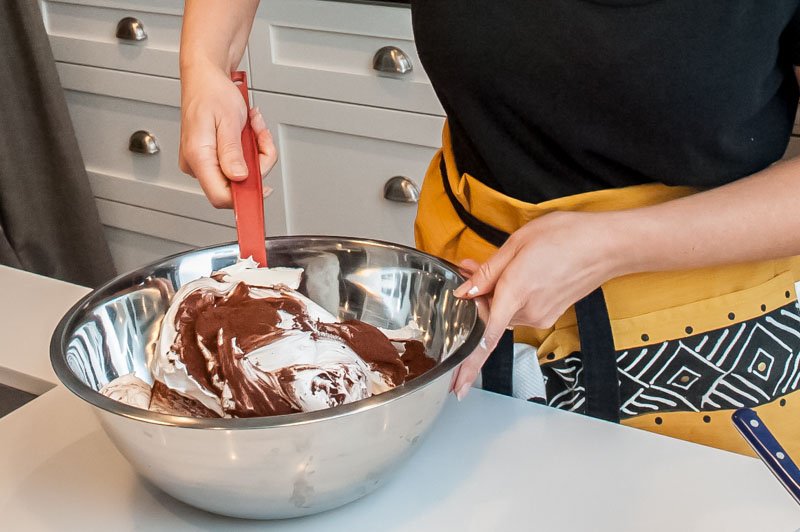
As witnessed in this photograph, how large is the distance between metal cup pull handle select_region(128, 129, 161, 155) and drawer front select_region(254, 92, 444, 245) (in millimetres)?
350

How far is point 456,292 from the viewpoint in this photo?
2.39 feet

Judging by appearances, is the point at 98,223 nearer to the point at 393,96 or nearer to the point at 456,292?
the point at 393,96

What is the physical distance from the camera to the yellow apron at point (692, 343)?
87 cm

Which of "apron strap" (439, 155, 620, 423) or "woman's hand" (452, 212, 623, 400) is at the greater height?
"woman's hand" (452, 212, 623, 400)

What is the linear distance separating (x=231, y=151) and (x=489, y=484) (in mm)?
350

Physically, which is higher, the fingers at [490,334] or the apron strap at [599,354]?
the fingers at [490,334]

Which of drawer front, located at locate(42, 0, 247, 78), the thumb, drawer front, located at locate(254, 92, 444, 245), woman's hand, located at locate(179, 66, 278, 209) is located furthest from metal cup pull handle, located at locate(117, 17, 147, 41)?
the thumb

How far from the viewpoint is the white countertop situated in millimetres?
659

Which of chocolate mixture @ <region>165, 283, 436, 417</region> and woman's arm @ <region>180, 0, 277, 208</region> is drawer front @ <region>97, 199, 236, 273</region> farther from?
chocolate mixture @ <region>165, 283, 436, 417</region>

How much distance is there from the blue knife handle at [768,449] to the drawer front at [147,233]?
1.72 m

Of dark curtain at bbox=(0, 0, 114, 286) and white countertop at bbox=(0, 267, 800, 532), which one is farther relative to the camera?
dark curtain at bbox=(0, 0, 114, 286)

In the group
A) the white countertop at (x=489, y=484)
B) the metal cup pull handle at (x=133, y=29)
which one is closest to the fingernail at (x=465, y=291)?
the white countertop at (x=489, y=484)

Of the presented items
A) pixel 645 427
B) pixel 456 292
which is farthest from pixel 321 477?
pixel 645 427

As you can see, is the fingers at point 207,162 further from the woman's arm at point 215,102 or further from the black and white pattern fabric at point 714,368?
the black and white pattern fabric at point 714,368
